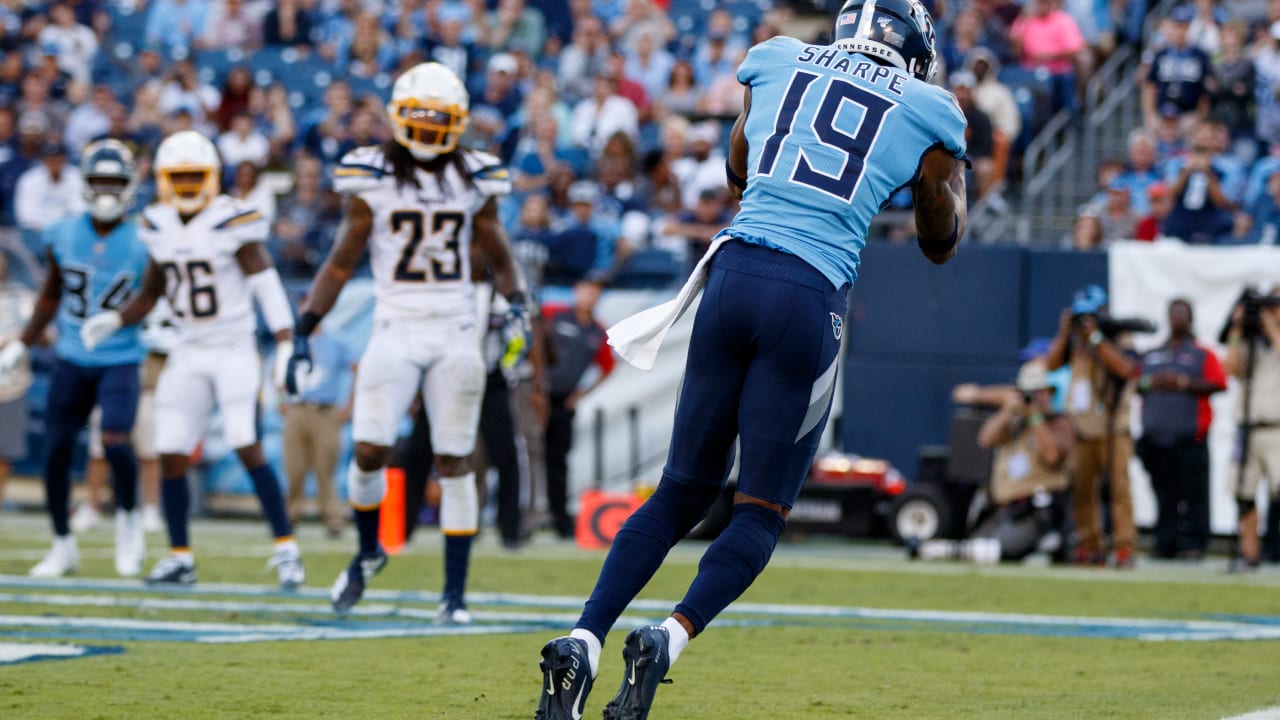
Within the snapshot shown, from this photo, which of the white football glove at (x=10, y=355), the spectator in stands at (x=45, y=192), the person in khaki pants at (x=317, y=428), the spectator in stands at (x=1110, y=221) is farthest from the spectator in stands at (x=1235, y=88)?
the spectator in stands at (x=45, y=192)

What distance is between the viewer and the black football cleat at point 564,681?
3740 millimetres

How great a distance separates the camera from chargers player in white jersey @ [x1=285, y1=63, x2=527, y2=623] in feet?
22.4

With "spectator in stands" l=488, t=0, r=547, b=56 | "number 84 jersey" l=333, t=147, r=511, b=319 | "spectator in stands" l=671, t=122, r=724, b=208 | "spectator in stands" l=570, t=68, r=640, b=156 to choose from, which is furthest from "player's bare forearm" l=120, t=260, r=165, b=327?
"spectator in stands" l=488, t=0, r=547, b=56

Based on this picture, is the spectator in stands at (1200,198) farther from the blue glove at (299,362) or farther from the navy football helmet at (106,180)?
the blue glove at (299,362)

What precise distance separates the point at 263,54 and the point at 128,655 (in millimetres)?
13602

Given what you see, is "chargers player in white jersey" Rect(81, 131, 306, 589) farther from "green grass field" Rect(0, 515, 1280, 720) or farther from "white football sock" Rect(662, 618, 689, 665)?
"white football sock" Rect(662, 618, 689, 665)

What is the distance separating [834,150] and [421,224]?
2.98 m

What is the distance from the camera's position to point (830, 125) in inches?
165

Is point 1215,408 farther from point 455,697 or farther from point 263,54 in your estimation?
point 263,54

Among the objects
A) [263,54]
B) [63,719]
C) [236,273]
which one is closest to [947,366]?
[236,273]

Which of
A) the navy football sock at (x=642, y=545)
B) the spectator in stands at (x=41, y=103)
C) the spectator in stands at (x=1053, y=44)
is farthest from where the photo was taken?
the spectator in stands at (x=41, y=103)

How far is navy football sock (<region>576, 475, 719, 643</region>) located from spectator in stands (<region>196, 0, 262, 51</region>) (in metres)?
15.5

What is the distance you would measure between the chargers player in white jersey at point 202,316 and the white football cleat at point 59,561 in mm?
616

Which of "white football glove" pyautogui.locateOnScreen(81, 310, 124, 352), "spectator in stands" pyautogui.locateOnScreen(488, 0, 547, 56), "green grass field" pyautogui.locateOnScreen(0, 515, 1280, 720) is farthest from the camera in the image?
"spectator in stands" pyautogui.locateOnScreen(488, 0, 547, 56)
